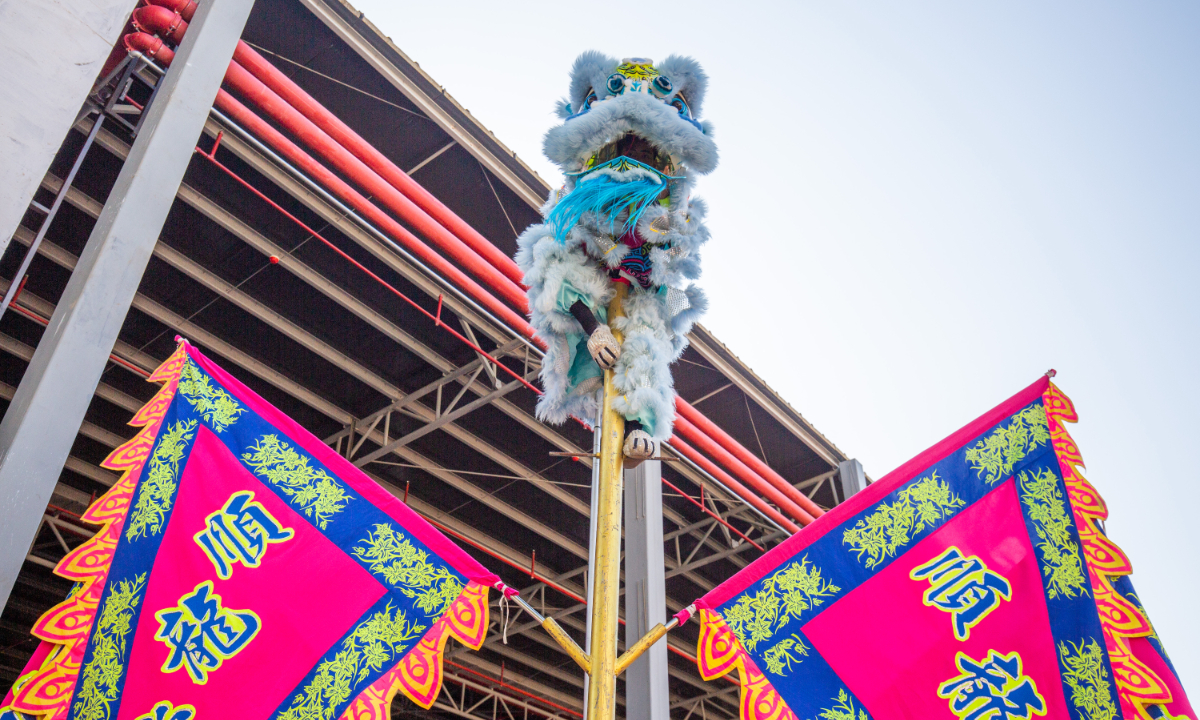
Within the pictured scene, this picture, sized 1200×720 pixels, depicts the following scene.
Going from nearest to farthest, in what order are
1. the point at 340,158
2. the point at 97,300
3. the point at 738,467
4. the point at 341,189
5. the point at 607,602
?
the point at 607,602 → the point at 97,300 → the point at 340,158 → the point at 341,189 → the point at 738,467

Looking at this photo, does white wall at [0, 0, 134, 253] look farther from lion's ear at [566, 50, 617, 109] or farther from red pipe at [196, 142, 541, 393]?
lion's ear at [566, 50, 617, 109]

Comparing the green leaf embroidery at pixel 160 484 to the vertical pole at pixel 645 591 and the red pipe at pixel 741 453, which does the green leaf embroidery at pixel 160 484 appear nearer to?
the vertical pole at pixel 645 591

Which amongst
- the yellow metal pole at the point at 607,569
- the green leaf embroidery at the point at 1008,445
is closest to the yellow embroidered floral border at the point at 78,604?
the yellow metal pole at the point at 607,569

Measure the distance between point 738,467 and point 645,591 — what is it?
11.4 feet

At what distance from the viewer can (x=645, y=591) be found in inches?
299

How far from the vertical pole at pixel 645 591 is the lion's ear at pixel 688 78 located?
16.0ft

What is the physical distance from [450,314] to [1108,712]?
26.7 ft

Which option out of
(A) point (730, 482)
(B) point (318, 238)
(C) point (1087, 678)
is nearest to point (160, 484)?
(C) point (1087, 678)

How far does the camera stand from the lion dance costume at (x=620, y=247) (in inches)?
114

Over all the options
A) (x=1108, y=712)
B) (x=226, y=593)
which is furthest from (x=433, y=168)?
(x=1108, y=712)

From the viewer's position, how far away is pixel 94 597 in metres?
2.88

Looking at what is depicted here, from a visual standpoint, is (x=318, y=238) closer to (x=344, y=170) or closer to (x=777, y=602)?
(x=344, y=170)

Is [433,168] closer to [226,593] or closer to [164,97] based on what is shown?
[164,97]

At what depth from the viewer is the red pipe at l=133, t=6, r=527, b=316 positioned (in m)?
6.19
